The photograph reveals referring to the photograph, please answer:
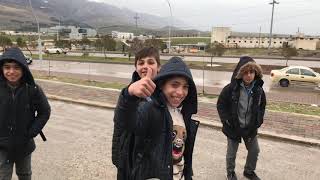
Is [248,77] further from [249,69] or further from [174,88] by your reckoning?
[174,88]

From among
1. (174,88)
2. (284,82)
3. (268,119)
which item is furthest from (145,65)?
(284,82)

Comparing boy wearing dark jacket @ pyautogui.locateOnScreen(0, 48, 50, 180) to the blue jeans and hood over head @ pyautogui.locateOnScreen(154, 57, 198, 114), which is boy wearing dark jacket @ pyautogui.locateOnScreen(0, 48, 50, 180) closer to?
the blue jeans

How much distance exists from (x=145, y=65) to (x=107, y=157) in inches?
146

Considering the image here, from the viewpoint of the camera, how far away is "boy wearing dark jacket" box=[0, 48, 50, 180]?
149 inches

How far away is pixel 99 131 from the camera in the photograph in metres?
8.24

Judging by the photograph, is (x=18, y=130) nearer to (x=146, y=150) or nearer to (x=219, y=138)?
(x=146, y=150)

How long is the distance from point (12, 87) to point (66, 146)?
3522mm

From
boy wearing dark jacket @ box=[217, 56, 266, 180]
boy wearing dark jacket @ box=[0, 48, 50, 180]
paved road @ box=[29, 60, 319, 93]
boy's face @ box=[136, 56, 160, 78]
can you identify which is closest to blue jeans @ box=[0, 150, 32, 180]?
boy wearing dark jacket @ box=[0, 48, 50, 180]

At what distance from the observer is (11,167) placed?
4.07 meters

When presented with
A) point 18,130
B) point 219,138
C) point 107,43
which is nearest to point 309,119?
point 219,138

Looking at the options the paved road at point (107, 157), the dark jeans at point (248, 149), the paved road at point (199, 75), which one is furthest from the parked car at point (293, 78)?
the dark jeans at point (248, 149)

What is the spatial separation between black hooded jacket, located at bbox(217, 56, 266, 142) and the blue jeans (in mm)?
2535

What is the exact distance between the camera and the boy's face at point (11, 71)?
3783mm

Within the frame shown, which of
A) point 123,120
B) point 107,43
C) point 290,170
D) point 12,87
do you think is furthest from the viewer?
point 107,43
